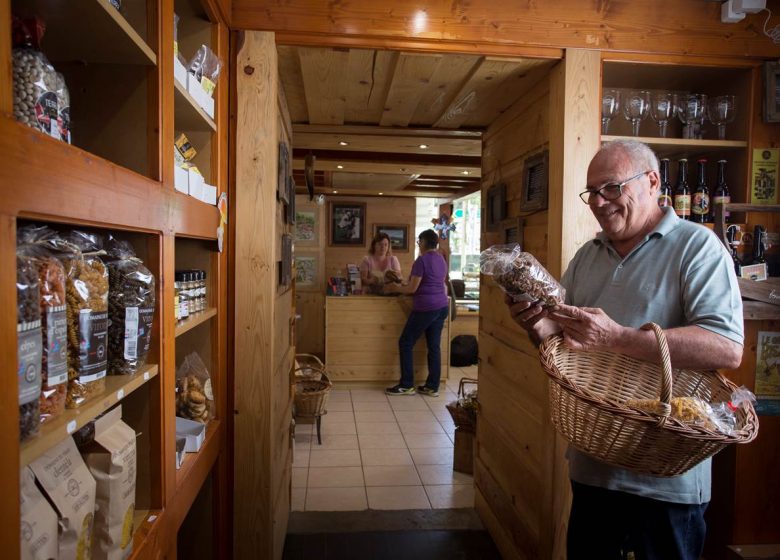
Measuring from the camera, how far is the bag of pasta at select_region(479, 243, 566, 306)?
1.47m

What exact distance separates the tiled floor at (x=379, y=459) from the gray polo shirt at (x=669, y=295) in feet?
5.80

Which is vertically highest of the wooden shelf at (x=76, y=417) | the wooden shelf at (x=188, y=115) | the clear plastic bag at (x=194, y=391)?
the wooden shelf at (x=188, y=115)

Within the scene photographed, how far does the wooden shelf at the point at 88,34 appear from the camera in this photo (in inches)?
38.1

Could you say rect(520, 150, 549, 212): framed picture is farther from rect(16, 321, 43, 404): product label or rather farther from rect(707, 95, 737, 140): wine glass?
rect(16, 321, 43, 404): product label

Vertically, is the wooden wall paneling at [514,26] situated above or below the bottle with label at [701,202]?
above

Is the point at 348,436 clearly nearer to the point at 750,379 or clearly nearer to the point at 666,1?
the point at 750,379

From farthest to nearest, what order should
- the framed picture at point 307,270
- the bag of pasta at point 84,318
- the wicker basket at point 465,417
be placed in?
the framed picture at point 307,270 < the wicker basket at point 465,417 < the bag of pasta at point 84,318

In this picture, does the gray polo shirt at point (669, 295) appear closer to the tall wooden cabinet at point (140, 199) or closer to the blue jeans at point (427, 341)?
the tall wooden cabinet at point (140, 199)

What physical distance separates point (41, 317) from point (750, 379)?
2491mm

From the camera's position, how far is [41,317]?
2.60 feet

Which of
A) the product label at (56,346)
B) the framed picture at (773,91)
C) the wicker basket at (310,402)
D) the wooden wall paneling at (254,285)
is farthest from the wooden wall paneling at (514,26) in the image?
the wicker basket at (310,402)

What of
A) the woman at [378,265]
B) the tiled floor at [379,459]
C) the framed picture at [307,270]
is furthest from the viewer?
the framed picture at [307,270]

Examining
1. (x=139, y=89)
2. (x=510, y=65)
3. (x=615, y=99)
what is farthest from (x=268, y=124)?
(x=615, y=99)

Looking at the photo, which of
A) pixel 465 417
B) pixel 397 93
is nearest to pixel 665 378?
→ pixel 397 93
